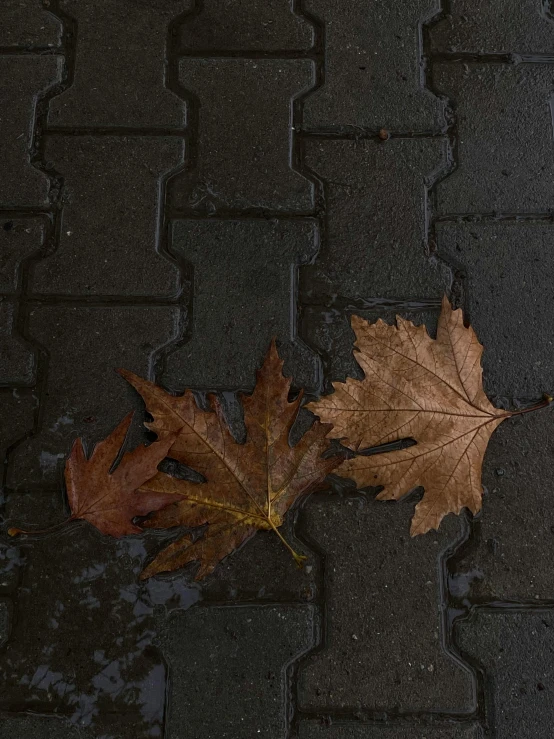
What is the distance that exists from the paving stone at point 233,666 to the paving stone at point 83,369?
60cm

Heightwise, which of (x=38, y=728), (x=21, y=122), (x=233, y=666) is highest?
(x=21, y=122)

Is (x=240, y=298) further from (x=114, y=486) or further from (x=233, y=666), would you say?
(x=233, y=666)

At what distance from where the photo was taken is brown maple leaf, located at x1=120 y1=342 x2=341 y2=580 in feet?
6.32

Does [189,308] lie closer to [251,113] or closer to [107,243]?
[107,243]

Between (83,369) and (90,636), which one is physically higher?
(83,369)

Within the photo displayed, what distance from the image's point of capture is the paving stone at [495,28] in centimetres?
234

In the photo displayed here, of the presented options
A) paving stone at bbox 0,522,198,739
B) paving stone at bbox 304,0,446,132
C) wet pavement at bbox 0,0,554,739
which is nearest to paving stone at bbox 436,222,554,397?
wet pavement at bbox 0,0,554,739

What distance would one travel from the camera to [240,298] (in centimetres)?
215

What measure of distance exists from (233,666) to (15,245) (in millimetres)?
1452

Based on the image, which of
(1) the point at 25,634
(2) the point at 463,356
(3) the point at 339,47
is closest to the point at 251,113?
(3) the point at 339,47

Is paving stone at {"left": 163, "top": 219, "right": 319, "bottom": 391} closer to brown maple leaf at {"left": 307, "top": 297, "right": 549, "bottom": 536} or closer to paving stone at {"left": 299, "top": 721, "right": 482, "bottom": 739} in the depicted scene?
brown maple leaf at {"left": 307, "top": 297, "right": 549, "bottom": 536}

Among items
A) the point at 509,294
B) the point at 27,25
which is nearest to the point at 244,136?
the point at 27,25

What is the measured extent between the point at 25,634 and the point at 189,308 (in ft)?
3.51

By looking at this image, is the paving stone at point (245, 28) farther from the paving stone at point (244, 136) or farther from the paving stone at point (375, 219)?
the paving stone at point (375, 219)
